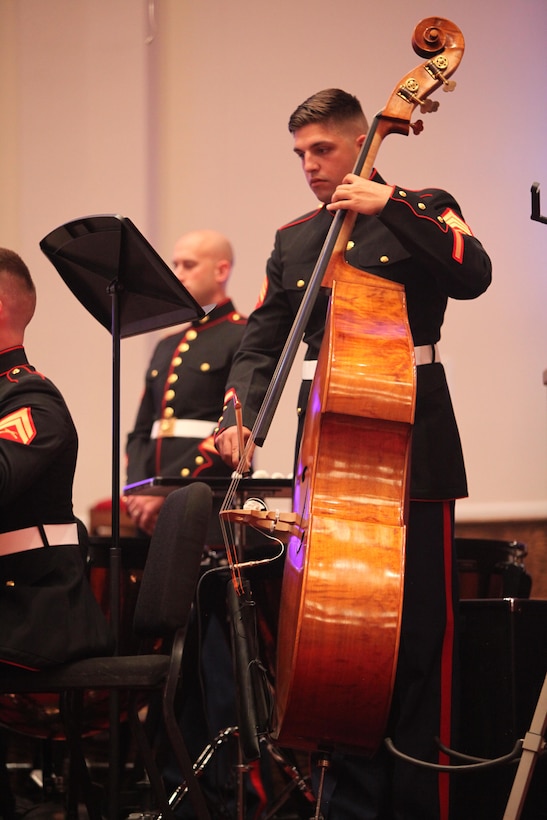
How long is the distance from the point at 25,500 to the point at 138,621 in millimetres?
368

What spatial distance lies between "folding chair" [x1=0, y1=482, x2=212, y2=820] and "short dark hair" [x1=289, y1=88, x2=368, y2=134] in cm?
96

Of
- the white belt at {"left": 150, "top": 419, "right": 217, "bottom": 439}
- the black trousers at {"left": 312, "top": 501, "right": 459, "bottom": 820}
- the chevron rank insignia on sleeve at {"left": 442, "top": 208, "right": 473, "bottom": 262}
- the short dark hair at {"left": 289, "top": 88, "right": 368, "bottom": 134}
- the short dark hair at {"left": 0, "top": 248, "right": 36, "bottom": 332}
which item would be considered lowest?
the black trousers at {"left": 312, "top": 501, "right": 459, "bottom": 820}

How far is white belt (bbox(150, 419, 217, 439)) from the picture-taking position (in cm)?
368

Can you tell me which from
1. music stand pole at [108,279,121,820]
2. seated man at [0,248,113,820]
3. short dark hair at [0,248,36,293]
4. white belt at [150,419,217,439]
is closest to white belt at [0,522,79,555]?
seated man at [0,248,113,820]

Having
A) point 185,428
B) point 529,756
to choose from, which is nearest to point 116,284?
point 185,428

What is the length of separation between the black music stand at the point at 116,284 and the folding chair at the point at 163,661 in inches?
5.9

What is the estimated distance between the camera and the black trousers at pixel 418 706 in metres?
2.28

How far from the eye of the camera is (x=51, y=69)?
5.23 m

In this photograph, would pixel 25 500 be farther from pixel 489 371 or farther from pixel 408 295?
pixel 489 371

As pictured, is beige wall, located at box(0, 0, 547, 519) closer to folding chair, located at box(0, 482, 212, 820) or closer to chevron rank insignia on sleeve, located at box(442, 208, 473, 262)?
chevron rank insignia on sleeve, located at box(442, 208, 473, 262)

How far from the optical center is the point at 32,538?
91.0 inches

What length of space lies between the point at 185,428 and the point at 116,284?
117 cm

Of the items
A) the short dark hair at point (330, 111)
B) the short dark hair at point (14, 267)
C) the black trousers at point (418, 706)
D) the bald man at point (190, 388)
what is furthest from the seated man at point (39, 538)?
the bald man at point (190, 388)

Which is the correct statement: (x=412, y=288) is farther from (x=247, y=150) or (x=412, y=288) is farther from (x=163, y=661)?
(x=247, y=150)
